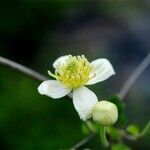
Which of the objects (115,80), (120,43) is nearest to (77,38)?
(120,43)

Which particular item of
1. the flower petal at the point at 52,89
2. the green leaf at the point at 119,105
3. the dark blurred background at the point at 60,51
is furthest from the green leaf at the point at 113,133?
the dark blurred background at the point at 60,51

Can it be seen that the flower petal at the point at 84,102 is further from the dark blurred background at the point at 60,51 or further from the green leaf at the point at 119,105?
the dark blurred background at the point at 60,51

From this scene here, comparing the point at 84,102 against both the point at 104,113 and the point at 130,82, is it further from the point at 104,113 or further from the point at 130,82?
the point at 130,82

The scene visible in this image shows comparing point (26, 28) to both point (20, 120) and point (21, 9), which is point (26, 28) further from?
point (20, 120)

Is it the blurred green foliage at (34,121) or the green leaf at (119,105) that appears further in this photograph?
the blurred green foliage at (34,121)

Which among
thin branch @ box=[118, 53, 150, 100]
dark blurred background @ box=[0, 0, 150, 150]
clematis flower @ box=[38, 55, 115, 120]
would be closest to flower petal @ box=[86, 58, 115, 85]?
clematis flower @ box=[38, 55, 115, 120]

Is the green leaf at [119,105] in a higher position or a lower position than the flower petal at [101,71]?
lower

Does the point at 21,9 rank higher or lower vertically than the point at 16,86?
higher
